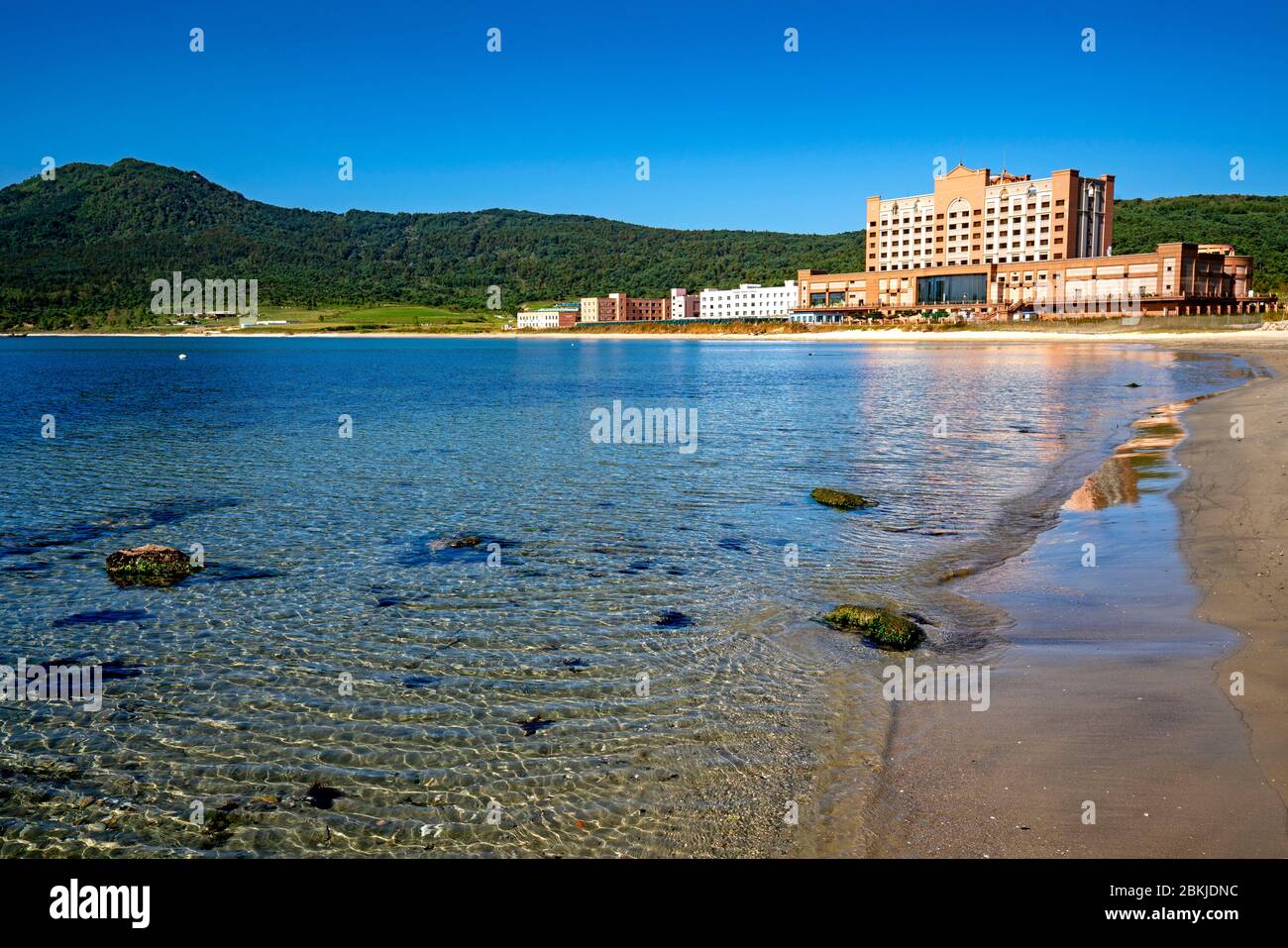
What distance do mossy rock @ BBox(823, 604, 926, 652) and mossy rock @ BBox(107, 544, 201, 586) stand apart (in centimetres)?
1038

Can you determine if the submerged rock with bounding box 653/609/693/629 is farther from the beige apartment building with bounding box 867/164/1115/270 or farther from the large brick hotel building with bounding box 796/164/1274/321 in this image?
the beige apartment building with bounding box 867/164/1115/270

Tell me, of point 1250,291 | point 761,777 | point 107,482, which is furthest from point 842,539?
point 1250,291

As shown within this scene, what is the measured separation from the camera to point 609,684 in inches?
390

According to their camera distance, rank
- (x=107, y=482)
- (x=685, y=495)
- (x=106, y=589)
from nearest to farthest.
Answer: (x=106, y=589) → (x=685, y=495) → (x=107, y=482)

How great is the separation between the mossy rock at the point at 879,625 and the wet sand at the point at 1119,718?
60 centimetres

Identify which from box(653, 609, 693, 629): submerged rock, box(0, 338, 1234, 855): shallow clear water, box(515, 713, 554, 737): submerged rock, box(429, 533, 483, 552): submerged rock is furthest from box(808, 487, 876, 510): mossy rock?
box(515, 713, 554, 737): submerged rock

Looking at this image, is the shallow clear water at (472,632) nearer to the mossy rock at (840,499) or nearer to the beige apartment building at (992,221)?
the mossy rock at (840,499)

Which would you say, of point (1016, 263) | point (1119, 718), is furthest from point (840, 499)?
point (1016, 263)

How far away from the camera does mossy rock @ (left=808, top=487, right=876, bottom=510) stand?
64.6ft

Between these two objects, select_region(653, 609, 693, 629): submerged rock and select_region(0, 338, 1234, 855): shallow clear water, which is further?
select_region(653, 609, 693, 629): submerged rock

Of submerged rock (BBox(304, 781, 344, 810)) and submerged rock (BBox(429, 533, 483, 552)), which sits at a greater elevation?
submerged rock (BBox(429, 533, 483, 552))

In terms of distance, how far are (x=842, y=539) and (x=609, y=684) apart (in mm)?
8025
